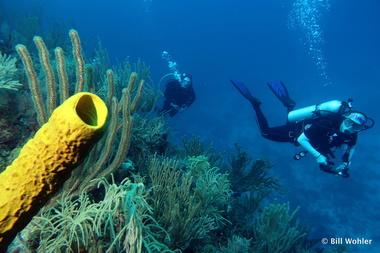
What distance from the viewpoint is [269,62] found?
2266 inches

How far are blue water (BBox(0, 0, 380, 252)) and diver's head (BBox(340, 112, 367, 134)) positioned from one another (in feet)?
11.4

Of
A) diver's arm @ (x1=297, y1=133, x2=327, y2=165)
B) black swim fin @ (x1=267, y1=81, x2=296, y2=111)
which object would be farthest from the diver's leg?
diver's arm @ (x1=297, y1=133, x2=327, y2=165)

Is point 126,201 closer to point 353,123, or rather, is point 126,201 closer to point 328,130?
point 353,123

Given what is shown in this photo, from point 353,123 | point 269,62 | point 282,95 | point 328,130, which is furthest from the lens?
point 269,62

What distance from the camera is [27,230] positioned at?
2.21 metres

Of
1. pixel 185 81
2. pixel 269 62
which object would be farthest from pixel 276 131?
pixel 269 62

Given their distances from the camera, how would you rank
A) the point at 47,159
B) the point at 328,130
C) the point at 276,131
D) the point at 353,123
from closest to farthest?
the point at 47,159 < the point at 353,123 < the point at 328,130 < the point at 276,131

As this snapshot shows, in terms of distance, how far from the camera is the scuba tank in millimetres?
7020

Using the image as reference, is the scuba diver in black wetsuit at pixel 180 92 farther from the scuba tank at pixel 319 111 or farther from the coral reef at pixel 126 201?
the coral reef at pixel 126 201

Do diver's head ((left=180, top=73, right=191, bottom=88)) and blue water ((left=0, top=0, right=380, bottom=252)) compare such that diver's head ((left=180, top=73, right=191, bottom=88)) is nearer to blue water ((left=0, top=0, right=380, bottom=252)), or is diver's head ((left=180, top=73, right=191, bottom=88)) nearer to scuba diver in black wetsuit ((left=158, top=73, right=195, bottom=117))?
scuba diver in black wetsuit ((left=158, top=73, right=195, bottom=117))

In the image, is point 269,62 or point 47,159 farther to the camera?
point 269,62

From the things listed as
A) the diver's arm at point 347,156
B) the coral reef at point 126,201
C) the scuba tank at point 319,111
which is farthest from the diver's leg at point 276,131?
the coral reef at point 126,201

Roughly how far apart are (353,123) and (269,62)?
55744 mm

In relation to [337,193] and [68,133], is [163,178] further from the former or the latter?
[337,193]
